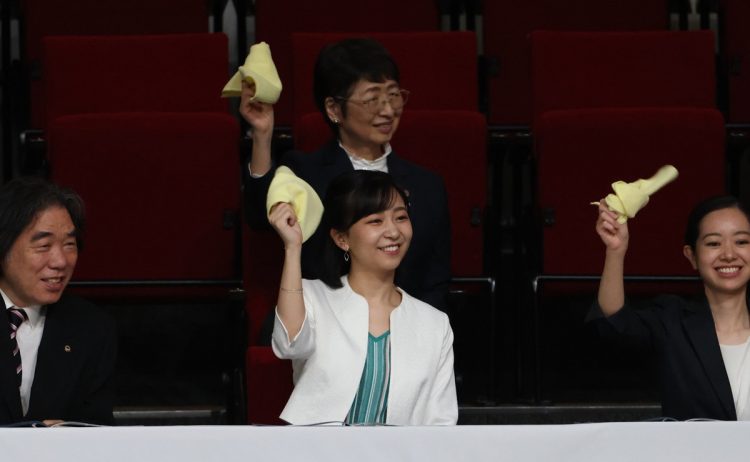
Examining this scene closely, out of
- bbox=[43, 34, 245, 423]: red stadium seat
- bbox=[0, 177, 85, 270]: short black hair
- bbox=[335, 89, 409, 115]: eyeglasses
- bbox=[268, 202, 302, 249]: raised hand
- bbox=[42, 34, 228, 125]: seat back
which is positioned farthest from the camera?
bbox=[42, 34, 228, 125]: seat back

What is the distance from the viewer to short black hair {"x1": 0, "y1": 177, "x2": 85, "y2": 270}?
1683 millimetres

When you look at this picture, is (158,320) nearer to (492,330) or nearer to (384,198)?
(492,330)

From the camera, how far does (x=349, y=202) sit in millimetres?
1729

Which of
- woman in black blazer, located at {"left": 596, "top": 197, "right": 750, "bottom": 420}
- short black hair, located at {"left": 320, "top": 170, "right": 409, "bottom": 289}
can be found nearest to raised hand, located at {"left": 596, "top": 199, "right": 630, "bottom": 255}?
woman in black blazer, located at {"left": 596, "top": 197, "right": 750, "bottom": 420}

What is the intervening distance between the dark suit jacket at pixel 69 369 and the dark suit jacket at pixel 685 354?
1.99 feet

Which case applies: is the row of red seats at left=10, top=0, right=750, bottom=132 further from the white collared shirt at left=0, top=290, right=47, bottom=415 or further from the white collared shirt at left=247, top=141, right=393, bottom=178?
the white collared shirt at left=0, top=290, right=47, bottom=415

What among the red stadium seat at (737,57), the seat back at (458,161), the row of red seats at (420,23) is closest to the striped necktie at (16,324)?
the seat back at (458,161)

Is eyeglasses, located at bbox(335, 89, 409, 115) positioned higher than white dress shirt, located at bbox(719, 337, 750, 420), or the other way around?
eyeglasses, located at bbox(335, 89, 409, 115)

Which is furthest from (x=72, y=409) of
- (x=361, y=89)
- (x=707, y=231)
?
(x=707, y=231)

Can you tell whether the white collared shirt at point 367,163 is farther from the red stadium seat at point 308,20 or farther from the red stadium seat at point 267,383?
the red stadium seat at point 308,20

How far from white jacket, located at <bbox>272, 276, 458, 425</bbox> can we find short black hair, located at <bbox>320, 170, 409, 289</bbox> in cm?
5

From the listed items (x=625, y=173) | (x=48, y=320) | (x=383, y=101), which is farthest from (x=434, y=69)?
(x=48, y=320)

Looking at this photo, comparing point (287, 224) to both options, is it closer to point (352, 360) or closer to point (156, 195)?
point (352, 360)

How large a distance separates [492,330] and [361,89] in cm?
45
